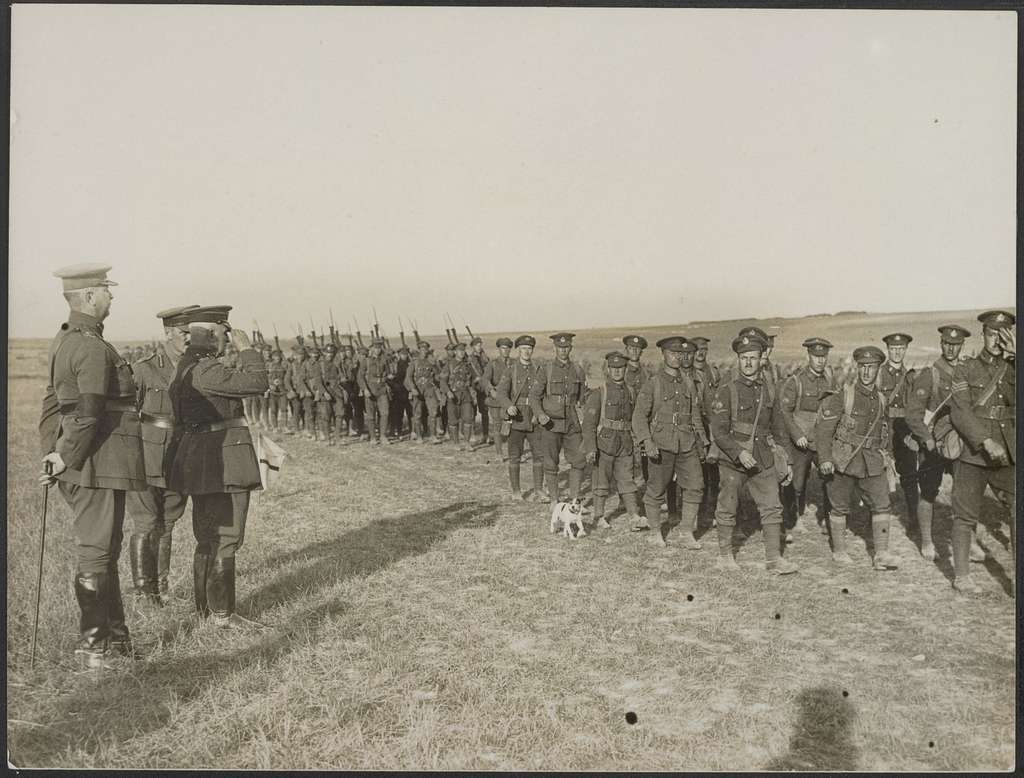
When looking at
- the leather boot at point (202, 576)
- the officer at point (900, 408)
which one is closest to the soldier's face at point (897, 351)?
the officer at point (900, 408)

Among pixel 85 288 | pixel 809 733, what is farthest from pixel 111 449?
pixel 809 733

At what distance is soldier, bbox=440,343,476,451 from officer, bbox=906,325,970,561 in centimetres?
938

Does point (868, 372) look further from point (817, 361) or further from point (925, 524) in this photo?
point (925, 524)

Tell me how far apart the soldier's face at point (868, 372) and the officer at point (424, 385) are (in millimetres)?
10170

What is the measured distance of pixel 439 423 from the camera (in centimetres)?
1894

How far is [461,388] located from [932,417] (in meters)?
10.1

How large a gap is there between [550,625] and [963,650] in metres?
3.05

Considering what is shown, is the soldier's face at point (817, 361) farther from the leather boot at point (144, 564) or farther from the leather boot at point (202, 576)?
the leather boot at point (144, 564)

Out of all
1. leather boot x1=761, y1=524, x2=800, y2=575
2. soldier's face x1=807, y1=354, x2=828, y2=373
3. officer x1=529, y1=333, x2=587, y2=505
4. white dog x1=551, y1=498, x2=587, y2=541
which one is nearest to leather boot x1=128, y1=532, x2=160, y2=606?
white dog x1=551, y1=498, x2=587, y2=541

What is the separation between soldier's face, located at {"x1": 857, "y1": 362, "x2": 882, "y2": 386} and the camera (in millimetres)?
7426

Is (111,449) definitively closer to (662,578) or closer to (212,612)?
(212,612)

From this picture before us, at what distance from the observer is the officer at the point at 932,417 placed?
695cm

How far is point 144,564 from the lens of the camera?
6418 mm

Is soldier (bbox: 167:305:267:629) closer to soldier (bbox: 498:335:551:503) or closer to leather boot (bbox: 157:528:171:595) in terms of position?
leather boot (bbox: 157:528:171:595)
